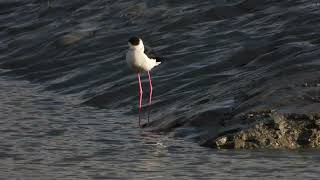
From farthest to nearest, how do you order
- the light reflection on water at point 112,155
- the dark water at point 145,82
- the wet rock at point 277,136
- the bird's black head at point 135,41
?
1. the bird's black head at point 135,41
2. the wet rock at point 277,136
3. the dark water at point 145,82
4. the light reflection on water at point 112,155

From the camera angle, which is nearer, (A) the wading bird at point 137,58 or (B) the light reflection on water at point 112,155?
(B) the light reflection on water at point 112,155

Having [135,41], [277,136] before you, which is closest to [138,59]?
[135,41]

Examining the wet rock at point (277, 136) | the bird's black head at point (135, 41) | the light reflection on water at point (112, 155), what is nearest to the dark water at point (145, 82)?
the light reflection on water at point (112, 155)

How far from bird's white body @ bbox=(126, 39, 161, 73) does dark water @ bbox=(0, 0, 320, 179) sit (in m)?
0.63

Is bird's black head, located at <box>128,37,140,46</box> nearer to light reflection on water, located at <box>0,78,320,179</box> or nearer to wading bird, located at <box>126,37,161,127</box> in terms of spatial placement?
wading bird, located at <box>126,37,161,127</box>

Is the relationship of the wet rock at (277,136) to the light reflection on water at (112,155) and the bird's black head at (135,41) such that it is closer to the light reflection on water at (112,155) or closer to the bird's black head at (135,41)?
the light reflection on water at (112,155)

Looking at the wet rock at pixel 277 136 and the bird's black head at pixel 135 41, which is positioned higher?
the wet rock at pixel 277 136

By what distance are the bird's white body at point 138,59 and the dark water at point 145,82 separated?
0.63 m

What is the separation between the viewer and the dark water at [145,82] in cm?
1284

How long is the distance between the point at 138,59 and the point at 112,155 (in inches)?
186

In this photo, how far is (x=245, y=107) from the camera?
14805 mm

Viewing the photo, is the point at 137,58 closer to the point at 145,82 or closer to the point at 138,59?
the point at 138,59

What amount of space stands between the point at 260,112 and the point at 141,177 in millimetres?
2939

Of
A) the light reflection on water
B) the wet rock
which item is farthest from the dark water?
the wet rock
